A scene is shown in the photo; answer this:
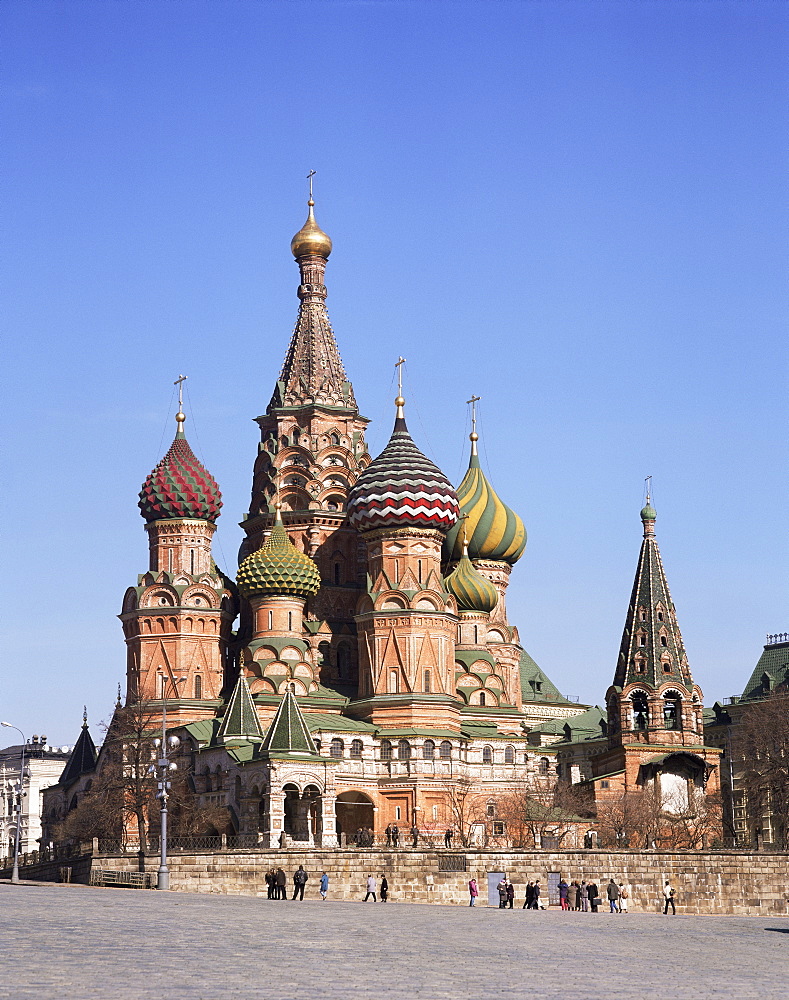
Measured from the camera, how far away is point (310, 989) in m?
23.3

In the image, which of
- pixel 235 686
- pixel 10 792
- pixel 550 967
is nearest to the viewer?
pixel 550 967

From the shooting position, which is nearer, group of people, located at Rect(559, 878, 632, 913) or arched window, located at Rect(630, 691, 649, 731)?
group of people, located at Rect(559, 878, 632, 913)

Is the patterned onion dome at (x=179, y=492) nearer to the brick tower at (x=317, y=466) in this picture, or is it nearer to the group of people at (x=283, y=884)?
the brick tower at (x=317, y=466)

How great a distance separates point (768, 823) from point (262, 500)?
103 feet

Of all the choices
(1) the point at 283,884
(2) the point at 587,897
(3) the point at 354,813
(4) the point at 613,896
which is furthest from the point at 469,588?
(1) the point at 283,884

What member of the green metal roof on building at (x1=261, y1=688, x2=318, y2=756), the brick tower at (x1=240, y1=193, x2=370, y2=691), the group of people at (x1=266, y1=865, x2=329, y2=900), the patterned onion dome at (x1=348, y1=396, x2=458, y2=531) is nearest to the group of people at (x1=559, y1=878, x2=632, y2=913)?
the group of people at (x1=266, y1=865, x2=329, y2=900)

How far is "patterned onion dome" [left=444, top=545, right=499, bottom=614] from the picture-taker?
283 feet

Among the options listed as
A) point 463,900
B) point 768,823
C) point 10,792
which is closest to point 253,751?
point 463,900

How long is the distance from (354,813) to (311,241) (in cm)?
3194

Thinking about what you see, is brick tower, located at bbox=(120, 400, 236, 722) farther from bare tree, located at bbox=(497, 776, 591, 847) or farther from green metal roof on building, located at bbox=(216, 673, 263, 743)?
bare tree, located at bbox=(497, 776, 591, 847)

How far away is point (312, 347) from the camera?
297ft

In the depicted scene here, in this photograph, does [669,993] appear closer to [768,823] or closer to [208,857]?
[208,857]

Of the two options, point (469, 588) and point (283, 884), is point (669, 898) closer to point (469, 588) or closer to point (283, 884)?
point (283, 884)

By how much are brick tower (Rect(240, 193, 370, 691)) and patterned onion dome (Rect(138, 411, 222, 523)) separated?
465 centimetres
